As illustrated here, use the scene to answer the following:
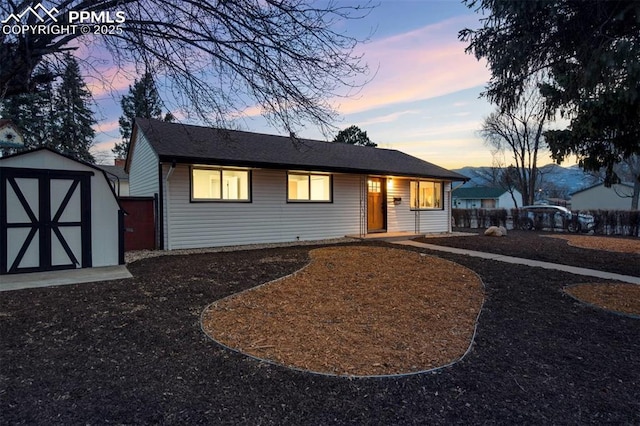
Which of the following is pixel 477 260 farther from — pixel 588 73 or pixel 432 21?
pixel 432 21

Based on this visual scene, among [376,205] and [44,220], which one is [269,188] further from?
[44,220]

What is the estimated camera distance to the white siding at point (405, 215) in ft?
47.1

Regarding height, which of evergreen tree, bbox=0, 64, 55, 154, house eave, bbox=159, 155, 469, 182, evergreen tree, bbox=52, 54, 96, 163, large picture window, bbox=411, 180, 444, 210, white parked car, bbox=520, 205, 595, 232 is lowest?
white parked car, bbox=520, 205, 595, 232

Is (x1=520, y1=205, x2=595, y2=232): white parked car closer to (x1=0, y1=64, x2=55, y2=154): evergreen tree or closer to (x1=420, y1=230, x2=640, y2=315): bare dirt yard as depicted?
(x1=420, y1=230, x2=640, y2=315): bare dirt yard

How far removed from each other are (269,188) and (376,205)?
4825 mm

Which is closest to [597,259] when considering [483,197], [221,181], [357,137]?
[221,181]

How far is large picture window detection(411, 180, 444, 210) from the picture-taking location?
49.2 feet

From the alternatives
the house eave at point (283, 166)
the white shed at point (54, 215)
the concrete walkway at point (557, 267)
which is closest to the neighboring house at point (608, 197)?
the house eave at point (283, 166)

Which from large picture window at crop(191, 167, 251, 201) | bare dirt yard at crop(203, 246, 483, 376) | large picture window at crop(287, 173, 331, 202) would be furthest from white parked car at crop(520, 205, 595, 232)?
large picture window at crop(191, 167, 251, 201)

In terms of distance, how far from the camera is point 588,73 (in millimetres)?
4457

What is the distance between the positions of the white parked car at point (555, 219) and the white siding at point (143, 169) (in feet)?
61.0

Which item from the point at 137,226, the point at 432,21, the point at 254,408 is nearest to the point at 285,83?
the point at 254,408

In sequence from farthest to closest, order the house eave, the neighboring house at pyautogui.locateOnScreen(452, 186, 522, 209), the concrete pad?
the neighboring house at pyautogui.locateOnScreen(452, 186, 522, 209), the house eave, the concrete pad

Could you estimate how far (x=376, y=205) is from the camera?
14.1 m
